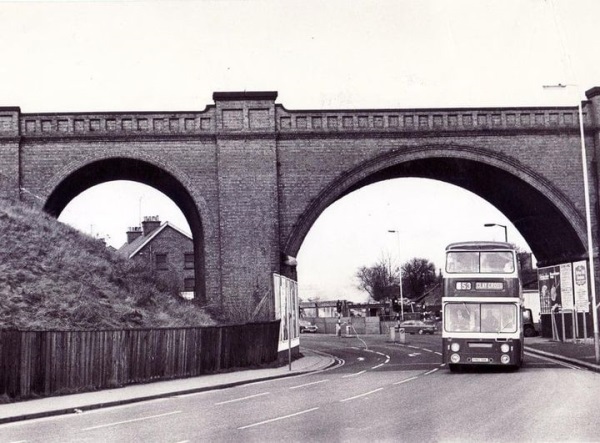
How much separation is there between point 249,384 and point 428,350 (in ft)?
61.7

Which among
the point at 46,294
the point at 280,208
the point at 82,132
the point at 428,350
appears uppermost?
the point at 82,132

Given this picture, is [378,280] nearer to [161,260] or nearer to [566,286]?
[161,260]

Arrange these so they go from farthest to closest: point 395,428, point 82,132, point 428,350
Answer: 1. point 428,350
2. point 82,132
3. point 395,428

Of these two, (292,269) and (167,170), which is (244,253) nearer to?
(292,269)

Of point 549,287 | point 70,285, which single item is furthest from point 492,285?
point 549,287

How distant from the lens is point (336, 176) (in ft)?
111

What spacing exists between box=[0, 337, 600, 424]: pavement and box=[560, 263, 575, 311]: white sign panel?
516 centimetres

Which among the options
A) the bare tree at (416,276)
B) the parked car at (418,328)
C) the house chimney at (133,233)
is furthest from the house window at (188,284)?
the bare tree at (416,276)

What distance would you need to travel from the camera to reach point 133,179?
119 feet

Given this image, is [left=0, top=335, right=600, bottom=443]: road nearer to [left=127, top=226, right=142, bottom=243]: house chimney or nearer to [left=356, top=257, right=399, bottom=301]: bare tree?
[left=127, top=226, right=142, bottom=243]: house chimney

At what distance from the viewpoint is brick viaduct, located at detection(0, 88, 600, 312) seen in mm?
33000

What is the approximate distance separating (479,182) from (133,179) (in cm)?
1508

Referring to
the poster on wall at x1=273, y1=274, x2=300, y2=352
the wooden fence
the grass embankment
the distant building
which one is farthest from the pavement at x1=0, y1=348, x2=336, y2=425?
the distant building

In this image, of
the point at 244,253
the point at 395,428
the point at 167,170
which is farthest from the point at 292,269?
the point at 395,428
